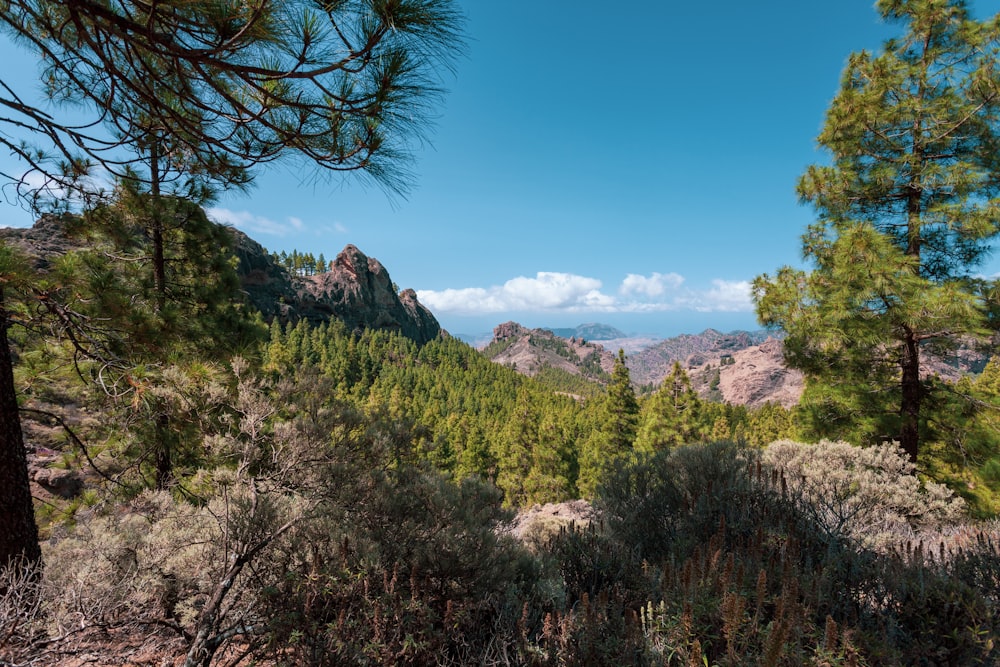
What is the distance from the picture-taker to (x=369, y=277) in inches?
4520

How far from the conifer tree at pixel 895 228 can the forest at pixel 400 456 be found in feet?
0.16

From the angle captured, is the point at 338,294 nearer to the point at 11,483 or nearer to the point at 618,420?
the point at 618,420

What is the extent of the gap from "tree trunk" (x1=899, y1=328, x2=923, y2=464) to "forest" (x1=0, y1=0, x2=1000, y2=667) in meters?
0.05

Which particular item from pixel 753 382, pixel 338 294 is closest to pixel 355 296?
pixel 338 294

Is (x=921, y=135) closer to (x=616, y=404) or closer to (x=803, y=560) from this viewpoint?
(x=803, y=560)

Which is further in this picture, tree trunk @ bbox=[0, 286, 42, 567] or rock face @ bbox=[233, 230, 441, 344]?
rock face @ bbox=[233, 230, 441, 344]

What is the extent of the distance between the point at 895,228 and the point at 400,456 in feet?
31.4

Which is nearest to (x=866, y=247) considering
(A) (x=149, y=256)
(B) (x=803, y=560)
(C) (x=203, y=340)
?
(B) (x=803, y=560)

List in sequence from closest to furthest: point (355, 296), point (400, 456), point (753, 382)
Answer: point (400, 456)
point (355, 296)
point (753, 382)

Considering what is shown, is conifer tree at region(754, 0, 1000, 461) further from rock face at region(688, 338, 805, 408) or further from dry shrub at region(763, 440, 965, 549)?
rock face at region(688, 338, 805, 408)

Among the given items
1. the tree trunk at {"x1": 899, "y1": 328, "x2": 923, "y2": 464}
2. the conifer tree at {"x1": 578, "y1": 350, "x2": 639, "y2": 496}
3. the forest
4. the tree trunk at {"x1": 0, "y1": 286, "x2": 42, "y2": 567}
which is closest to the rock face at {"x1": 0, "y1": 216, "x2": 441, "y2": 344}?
the conifer tree at {"x1": 578, "y1": 350, "x2": 639, "y2": 496}

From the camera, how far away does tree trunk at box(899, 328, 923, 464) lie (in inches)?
282

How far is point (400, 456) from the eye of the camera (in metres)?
4.54

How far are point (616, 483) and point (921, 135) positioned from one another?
322 inches
